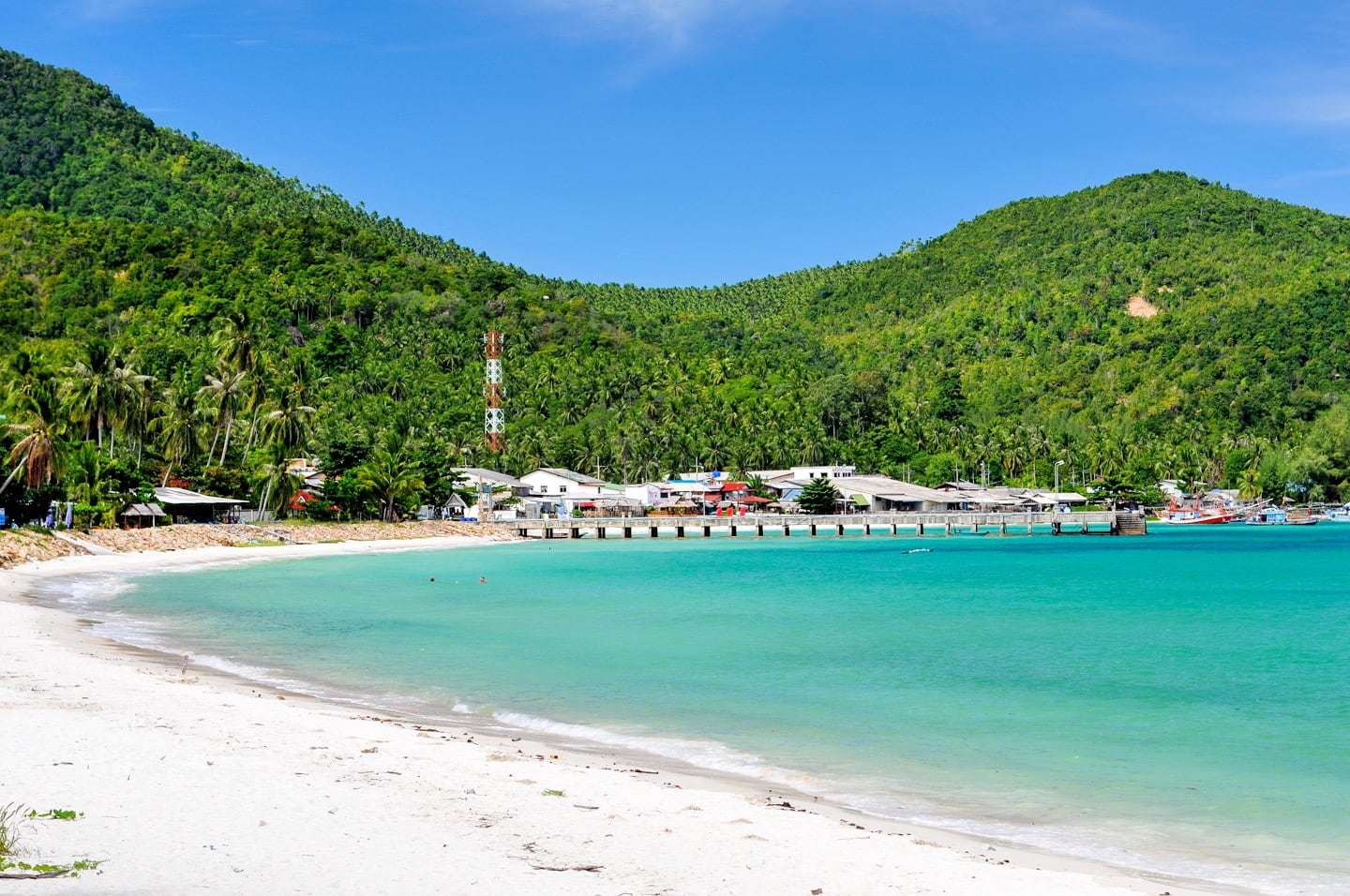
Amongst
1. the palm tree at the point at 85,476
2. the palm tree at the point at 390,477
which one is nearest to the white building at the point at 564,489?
the palm tree at the point at 390,477

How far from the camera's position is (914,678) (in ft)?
74.5

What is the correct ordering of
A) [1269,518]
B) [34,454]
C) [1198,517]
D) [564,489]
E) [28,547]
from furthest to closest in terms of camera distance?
[1269,518] < [1198,517] < [564,489] < [34,454] < [28,547]

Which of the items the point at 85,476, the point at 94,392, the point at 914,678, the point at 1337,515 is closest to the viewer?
the point at 914,678

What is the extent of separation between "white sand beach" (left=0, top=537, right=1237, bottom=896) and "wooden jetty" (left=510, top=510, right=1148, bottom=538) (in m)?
76.3

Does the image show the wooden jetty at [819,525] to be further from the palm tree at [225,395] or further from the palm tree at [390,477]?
the palm tree at [225,395]

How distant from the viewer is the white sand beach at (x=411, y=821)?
839cm

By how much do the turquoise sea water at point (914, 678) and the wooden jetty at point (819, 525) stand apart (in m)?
39.3

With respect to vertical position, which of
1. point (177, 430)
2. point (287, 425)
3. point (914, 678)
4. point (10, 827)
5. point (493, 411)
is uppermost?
point (493, 411)

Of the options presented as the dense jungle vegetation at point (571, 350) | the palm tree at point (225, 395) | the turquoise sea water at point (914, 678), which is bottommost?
the turquoise sea water at point (914, 678)

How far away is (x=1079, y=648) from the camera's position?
2803 centimetres

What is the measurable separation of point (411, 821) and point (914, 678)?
14410 mm

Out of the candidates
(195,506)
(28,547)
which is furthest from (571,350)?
(28,547)

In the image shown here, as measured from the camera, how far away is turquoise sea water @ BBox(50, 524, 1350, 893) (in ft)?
41.5

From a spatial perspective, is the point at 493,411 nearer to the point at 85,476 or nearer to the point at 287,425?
the point at 287,425
